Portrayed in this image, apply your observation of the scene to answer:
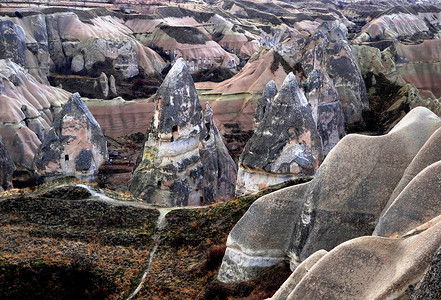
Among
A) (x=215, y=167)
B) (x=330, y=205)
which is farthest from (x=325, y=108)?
(x=330, y=205)

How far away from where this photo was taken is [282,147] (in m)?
21.1

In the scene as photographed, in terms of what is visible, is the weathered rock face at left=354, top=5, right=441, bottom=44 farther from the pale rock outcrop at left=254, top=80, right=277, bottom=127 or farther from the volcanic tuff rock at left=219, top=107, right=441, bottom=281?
the volcanic tuff rock at left=219, top=107, right=441, bottom=281

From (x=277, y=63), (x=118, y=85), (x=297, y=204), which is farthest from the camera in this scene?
(x=118, y=85)

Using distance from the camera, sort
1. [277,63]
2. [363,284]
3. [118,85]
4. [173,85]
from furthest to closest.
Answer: [118,85] < [277,63] < [173,85] < [363,284]

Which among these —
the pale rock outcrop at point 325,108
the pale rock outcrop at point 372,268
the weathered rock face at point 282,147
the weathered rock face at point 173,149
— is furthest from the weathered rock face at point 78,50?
the pale rock outcrop at point 372,268

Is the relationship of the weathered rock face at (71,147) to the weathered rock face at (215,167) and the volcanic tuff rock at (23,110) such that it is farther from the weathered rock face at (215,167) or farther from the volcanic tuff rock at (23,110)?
the volcanic tuff rock at (23,110)

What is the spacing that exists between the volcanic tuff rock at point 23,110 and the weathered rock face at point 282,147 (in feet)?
66.2

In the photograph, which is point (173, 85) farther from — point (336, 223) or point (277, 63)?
point (277, 63)

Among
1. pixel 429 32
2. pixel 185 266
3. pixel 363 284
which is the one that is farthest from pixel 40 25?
pixel 429 32

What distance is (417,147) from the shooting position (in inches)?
527

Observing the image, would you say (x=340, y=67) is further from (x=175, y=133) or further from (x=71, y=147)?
(x=71, y=147)

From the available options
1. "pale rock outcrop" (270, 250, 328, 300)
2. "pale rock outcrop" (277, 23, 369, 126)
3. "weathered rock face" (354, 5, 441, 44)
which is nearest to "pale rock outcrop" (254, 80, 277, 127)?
"pale rock outcrop" (277, 23, 369, 126)

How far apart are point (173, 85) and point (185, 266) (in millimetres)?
10485

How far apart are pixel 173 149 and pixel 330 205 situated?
12458mm
